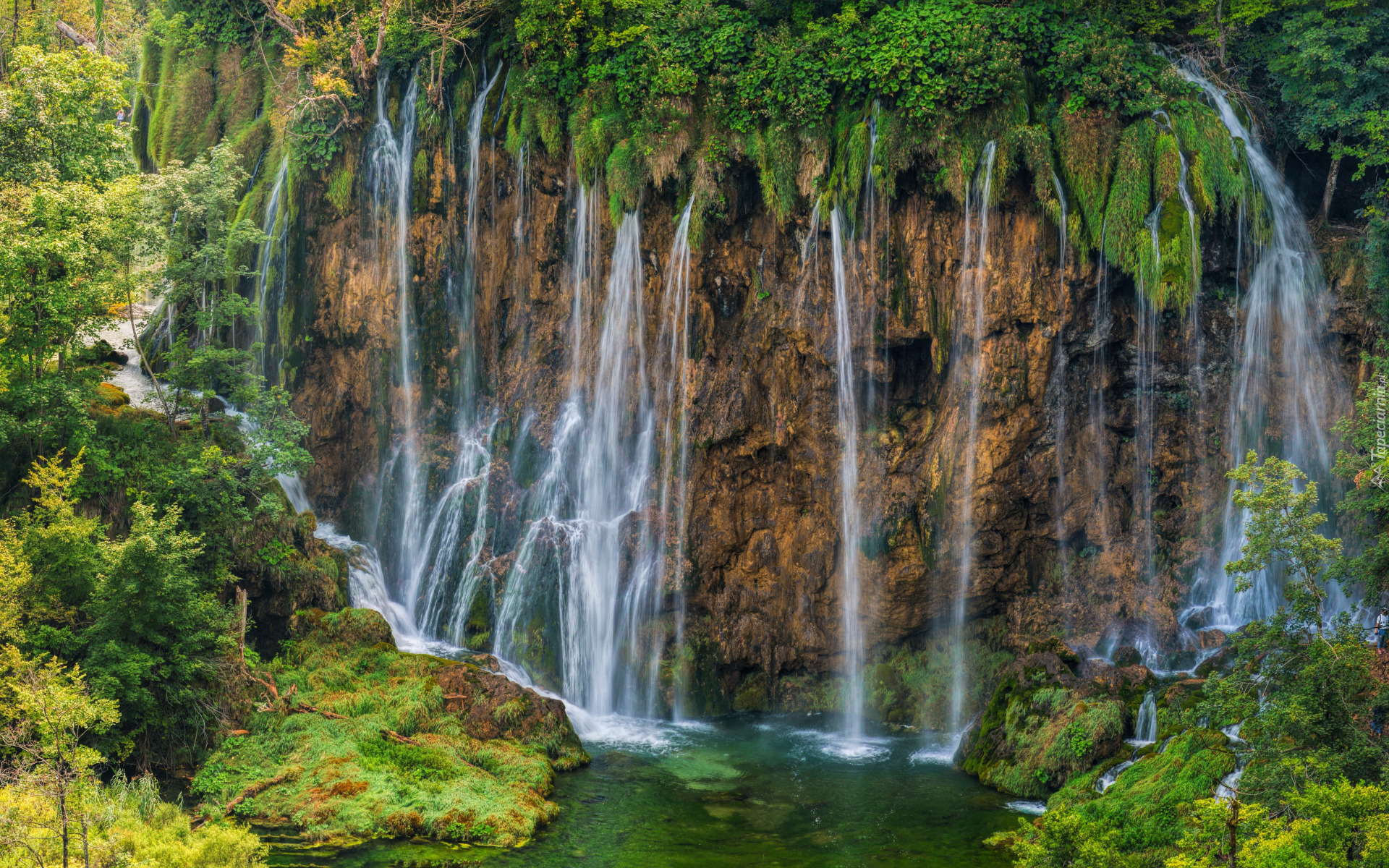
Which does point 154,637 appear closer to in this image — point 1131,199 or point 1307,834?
point 1307,834

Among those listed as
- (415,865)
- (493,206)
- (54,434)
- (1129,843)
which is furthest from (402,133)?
(1129,843)

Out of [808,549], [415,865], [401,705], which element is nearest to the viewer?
[415,865]

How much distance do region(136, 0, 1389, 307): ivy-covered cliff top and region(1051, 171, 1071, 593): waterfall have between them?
1.14 feet

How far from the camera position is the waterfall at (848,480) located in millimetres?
21125

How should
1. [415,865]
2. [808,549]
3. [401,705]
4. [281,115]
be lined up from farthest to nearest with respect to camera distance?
[281,115] < [808,549] < [401,705] < [415,865]

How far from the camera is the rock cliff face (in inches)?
798

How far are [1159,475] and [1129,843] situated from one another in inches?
394

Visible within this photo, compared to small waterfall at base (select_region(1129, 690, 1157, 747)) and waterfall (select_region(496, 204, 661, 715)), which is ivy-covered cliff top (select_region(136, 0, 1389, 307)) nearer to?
waterfall (select_region(496, 204, 661, 715))

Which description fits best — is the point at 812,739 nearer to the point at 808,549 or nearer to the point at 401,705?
the point at 808,549

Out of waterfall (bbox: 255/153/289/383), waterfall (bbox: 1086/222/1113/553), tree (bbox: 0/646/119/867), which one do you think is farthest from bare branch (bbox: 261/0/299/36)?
waterfall (bbox: 1086/222/1113/553)

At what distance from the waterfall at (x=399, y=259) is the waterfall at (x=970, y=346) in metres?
12.9

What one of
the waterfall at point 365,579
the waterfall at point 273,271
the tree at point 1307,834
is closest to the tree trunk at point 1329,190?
the tree at point 1307,834

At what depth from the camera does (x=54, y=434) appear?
1811cm

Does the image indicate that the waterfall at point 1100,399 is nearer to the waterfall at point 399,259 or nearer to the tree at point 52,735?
the waterfall at point 399,259
